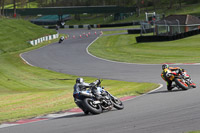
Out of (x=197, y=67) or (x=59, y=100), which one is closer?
(x=59, y=100)

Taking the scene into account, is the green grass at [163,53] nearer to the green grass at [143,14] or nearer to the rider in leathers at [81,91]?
the rider in leathers at [81,91]

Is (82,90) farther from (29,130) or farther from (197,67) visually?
(197,67)

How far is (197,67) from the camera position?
28734 mm

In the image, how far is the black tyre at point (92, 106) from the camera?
12.9 meters

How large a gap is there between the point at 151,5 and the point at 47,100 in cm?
12665

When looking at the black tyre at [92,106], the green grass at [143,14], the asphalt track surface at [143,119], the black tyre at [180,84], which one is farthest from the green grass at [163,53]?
the green grass at [143,14]

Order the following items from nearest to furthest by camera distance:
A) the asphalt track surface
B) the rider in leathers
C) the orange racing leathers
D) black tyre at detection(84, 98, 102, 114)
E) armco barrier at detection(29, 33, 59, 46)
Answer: the asphalt track surface → black tyre at detection(84, 98, 102, 114) → the rider in leathers → the orange racing leathers → armco barrier at detection(29, 33, 59, 46)

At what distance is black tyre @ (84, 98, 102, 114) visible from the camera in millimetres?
12885

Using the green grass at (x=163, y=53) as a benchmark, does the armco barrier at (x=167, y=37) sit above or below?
above

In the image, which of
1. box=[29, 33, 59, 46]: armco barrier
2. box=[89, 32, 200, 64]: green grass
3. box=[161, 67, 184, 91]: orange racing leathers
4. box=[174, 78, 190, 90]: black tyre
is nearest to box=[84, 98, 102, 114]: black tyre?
box=[174, 78, 190, 90]: black tyre

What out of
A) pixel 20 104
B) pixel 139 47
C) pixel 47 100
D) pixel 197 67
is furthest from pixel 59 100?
pixel 139 47

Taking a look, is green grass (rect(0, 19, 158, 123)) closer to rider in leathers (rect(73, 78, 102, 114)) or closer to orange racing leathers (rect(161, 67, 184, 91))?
orange racing leathers (rect(161, 67, 184, 91))

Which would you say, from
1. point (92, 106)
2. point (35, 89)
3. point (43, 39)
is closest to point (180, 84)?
point (92, 106)

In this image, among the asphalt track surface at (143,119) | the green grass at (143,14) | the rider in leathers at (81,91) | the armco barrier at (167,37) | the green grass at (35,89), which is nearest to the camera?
the asphalt track surface at (143,119)
